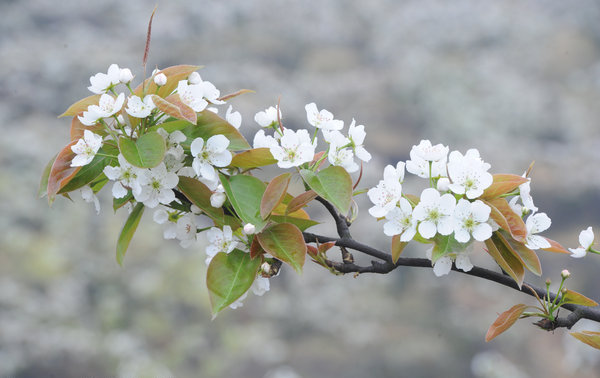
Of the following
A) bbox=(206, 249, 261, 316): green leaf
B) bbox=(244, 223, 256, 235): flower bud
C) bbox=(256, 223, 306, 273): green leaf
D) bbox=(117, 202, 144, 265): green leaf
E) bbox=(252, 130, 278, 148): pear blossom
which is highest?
bbox=(252, 130, 278, 148): pear blossom

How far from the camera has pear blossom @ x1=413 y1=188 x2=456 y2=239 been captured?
1.51 ft

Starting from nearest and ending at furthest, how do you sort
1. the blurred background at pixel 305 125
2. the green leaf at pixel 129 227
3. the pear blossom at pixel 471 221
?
the pear blossom at pixel 471 221
the green leaf at pixel 129 227
the blurred background at pixel 305 125

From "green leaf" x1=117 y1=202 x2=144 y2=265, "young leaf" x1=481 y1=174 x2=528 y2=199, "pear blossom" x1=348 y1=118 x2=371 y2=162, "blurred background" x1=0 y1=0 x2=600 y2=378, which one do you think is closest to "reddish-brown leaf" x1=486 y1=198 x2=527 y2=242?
"young leaf" x1=481 y1=174 x2=528 y2=199

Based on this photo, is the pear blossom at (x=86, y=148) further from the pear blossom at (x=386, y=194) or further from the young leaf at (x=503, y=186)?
the young leaf at (x=503, y=186)

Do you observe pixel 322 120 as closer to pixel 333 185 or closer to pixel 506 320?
pixel 333 185

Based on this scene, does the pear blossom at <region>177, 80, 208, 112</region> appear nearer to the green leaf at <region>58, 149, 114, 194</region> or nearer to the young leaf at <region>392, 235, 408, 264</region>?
the green leaf at <region>58, 149, 114, 194</region>

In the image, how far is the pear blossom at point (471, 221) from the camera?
1.48ft

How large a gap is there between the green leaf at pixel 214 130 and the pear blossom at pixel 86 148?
0.08 m

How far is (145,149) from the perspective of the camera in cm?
49

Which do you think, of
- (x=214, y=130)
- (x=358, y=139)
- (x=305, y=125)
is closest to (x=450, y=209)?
(x=358, y=139)

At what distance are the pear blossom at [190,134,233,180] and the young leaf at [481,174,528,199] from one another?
236 millimetres

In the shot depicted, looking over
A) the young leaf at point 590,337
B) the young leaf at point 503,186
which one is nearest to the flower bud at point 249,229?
the young leaf at point 503,186

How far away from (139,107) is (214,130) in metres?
0.07

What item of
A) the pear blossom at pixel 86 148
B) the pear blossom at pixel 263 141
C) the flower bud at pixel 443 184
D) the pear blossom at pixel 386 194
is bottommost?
the pear blossom at pixel 86 148
